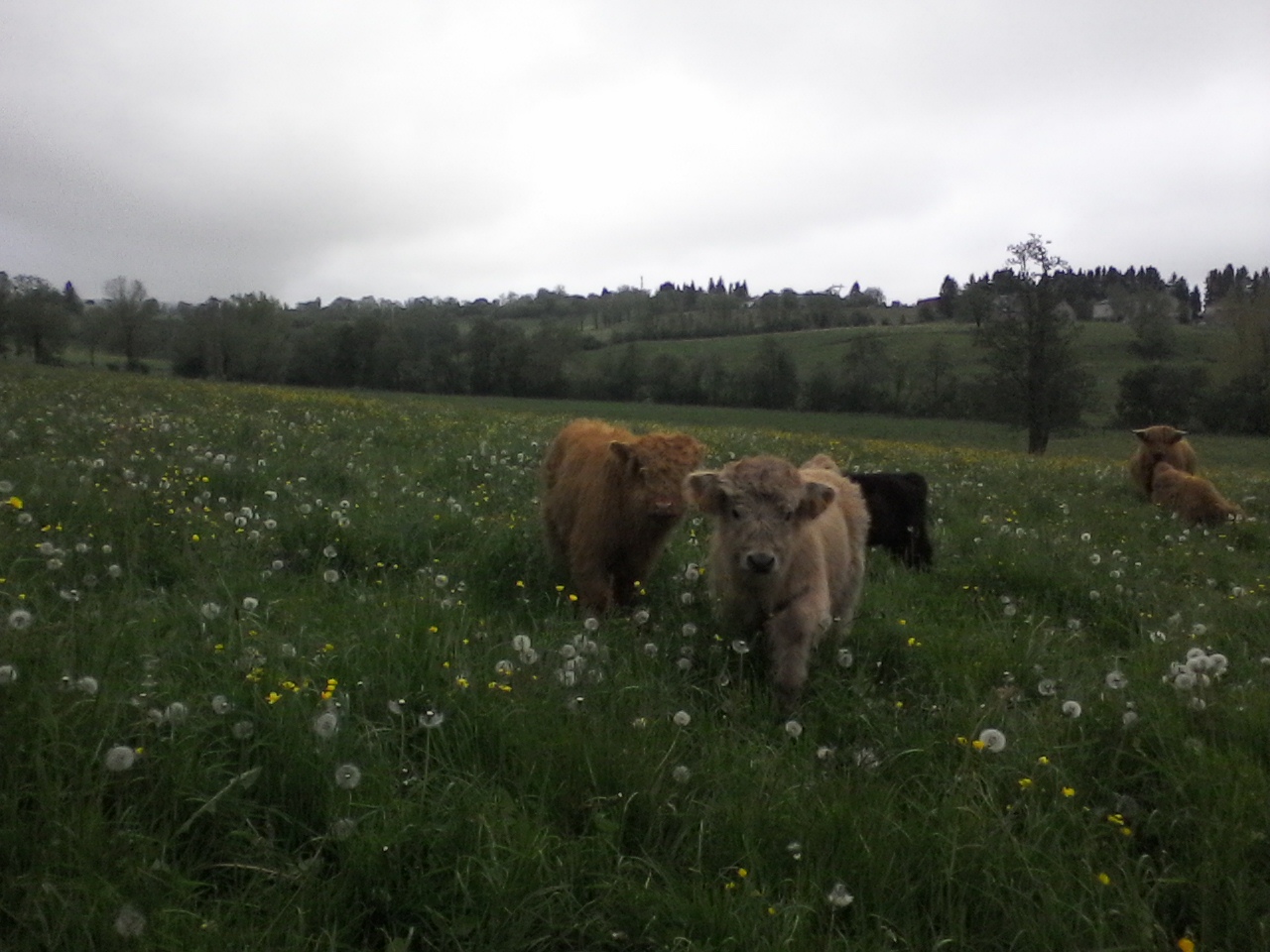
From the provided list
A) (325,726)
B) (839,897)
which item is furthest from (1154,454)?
(325,726)

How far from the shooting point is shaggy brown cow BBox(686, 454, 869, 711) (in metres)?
5.57

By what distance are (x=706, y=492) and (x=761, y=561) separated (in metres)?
0.93

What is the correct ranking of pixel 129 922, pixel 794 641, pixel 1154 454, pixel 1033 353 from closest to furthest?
pixel 129 922 → pixel 794 641 → pixel 1154 454 → pixel 1033 353

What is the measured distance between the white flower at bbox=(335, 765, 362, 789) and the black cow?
6.96 m

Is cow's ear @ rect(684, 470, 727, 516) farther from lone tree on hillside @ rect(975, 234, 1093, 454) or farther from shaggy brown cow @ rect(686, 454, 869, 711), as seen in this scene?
lone tree on hillside @ rect(975, 234, 1093, 454)

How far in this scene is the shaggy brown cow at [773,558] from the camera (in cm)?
557

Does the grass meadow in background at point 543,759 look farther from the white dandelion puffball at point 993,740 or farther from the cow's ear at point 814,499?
the cow's ear at point 814,499

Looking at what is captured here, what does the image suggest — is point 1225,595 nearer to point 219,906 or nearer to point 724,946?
point 724,946

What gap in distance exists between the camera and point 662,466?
7184 mm

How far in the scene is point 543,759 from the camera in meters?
3.75

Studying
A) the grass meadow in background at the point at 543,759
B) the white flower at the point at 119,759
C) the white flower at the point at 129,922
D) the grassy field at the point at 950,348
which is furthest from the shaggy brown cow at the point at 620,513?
the grassy field at the point at 950,348

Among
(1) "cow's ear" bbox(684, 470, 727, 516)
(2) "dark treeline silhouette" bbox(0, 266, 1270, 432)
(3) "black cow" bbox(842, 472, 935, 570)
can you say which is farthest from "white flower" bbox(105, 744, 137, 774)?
(2) "dark treeline silhouette" bbox(0, 266, 1270, 432)

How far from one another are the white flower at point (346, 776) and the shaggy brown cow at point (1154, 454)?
1585 centimetres

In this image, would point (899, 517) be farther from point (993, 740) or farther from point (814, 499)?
point (993, 740)
